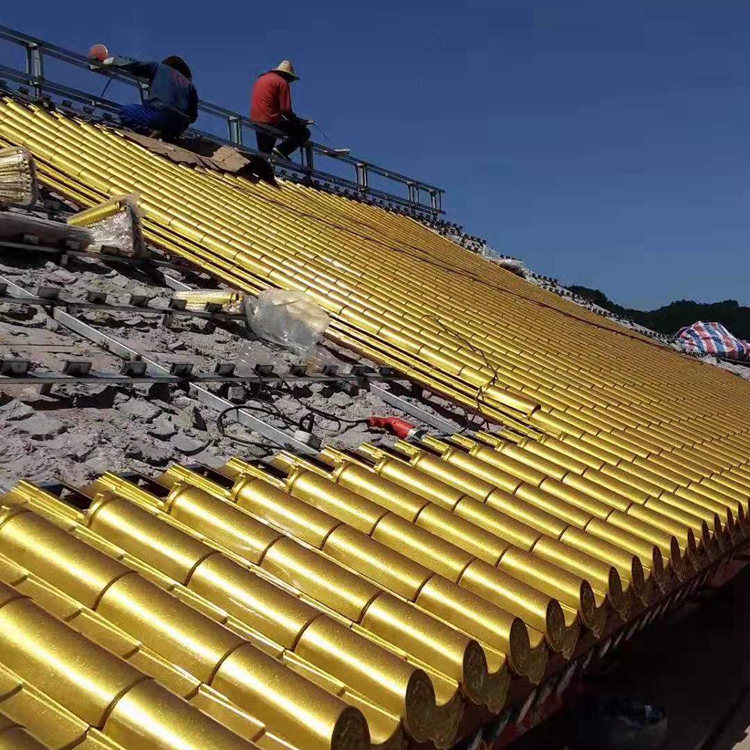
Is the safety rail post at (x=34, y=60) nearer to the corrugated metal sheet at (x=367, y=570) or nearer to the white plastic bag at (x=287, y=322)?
the corrugated metal sheet at (x=367, y=570)

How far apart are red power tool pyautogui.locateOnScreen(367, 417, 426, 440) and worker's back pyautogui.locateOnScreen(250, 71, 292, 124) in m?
8.76

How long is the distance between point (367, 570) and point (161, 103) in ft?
26.4

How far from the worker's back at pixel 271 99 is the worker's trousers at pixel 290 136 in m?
0.14

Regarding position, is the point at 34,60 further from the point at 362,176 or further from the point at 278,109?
the point at 362,176

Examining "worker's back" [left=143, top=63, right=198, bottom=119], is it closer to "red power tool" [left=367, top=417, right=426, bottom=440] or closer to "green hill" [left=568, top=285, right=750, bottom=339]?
"red power tool" [left=367, top=417, right=426, bottom=440]

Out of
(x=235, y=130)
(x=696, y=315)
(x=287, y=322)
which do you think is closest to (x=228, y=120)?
(x=235, y=130)

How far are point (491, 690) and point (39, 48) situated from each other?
28.9ft

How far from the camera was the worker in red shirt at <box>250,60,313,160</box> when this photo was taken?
11695mm

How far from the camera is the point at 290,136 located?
38.9 ft

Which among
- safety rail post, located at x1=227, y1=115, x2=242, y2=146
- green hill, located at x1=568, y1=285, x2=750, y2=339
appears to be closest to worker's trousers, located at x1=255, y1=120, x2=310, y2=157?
safety rail post, located at x1=227, y1=115, x2=242, y2=146

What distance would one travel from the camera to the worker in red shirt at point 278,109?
11695 mm

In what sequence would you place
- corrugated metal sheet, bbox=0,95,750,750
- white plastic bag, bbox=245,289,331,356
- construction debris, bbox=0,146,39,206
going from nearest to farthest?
1. corrugated metal sheet, bbox=0,95,750,750
2. white plastic bag, bbox=245,289,331,356
3. construction debris, bbox=0,146,39,206

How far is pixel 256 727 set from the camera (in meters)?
1.64

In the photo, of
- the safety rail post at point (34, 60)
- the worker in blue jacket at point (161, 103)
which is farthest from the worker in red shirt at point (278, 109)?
the safety rail post at point (34, 60)
